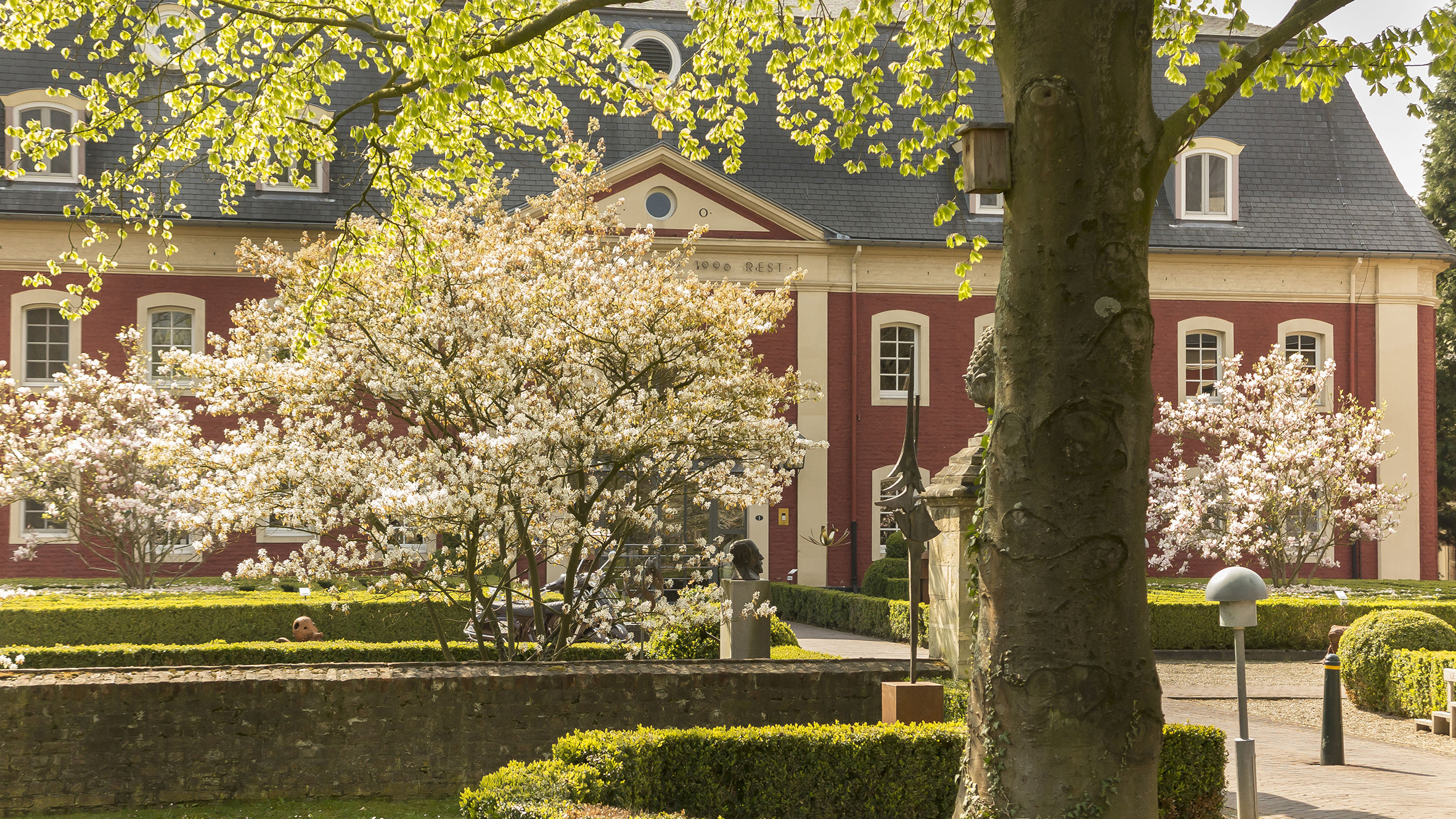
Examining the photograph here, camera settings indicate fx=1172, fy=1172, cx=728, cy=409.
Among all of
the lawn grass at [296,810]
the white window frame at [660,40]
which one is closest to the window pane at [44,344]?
the white window frame at [660,40]

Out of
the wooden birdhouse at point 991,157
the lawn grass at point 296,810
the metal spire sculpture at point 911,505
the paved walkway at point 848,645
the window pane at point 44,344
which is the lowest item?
the paved walkway at point 848,645

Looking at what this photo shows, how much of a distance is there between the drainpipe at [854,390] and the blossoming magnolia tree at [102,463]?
1273cm

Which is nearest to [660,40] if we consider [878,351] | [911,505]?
[878,351]

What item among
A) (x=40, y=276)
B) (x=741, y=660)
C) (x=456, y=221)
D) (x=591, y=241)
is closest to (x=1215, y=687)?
(x=741, y=660)

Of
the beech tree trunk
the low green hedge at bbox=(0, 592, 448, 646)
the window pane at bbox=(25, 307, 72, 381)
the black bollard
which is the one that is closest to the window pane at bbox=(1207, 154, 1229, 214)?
the black bollard

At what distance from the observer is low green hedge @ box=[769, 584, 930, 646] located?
17.3 metres

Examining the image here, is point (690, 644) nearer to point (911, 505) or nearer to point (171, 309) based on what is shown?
point (911, 505)

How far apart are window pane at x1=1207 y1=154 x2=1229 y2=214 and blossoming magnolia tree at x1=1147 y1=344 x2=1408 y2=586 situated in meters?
3.97

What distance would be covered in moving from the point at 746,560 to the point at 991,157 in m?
7.75

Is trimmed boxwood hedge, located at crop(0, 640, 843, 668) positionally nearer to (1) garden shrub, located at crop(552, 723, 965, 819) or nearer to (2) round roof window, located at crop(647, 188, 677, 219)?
(1) garden shrub, located at crop(552, 723, 965, 819)

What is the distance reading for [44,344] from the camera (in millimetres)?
23266

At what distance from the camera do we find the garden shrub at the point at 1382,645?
40.2 feet

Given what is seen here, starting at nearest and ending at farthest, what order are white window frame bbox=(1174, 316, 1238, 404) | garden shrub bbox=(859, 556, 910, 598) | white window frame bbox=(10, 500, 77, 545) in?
1. garden shrub bbox=(859, 556, 910, 598)
2. white window frame bbox=(10, 500, 77, 545)
3. white window frame bbox=(1174, 316, 1238, 404)

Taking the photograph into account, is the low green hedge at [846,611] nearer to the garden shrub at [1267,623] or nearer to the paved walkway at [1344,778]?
the garden shrub at [1267,623]
